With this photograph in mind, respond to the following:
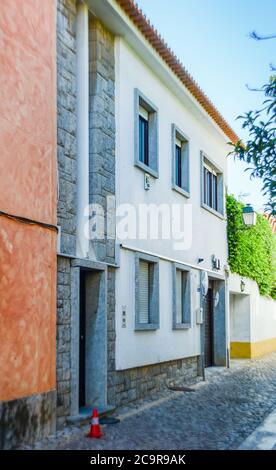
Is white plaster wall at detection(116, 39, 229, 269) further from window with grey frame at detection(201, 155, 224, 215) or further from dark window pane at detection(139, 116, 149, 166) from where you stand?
dark window pane at detection(139, 116, 149, 166)

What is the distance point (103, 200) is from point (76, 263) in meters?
1.72

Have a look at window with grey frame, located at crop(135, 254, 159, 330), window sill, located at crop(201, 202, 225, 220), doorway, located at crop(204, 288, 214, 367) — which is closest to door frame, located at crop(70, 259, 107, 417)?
window with grey frame, located at crop(135, 254, 159, 330)

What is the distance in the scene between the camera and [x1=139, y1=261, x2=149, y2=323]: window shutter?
1330 centimetres

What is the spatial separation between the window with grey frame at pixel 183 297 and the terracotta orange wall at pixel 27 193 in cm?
684

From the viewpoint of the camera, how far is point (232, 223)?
20.9m

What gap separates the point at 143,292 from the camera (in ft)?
44.3

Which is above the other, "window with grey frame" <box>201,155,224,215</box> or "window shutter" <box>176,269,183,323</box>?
"window with grey frame" <box>201,155,224,215</box>

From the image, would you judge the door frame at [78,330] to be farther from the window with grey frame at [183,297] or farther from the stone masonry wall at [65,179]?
the window with grey frame at [183,297]

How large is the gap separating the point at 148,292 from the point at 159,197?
6.62 ft

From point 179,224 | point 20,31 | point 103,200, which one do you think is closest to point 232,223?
point 179,224

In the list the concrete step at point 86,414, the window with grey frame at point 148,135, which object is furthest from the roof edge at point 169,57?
the concrete step at point 86,414

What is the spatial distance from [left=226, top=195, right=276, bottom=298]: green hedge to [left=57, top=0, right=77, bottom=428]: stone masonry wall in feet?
37.4

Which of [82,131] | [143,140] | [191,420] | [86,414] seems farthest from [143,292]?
[82,131]

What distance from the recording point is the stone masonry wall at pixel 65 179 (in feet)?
30.8
